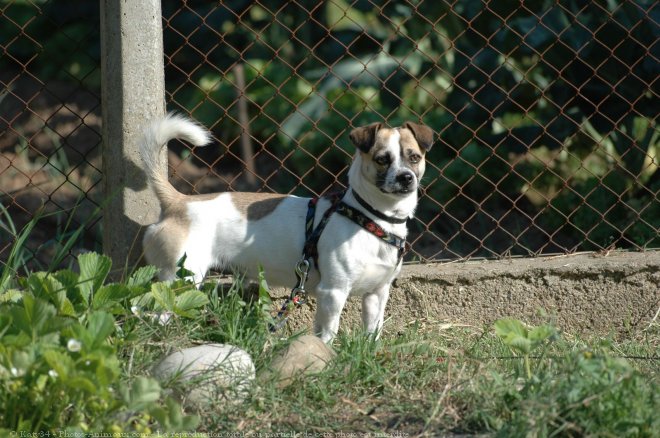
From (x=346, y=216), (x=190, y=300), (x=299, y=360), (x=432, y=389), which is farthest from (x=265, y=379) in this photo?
(x=346, y=216)

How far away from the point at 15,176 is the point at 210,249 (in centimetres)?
386

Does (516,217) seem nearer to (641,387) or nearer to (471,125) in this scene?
(471,125)

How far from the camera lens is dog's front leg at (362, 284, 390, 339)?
383 cm

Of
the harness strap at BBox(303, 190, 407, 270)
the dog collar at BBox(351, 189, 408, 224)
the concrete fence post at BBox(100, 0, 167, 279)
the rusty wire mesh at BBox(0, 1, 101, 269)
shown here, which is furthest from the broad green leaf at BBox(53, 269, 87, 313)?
the rusty wire mesh at BBox(0, 1, 101, 269)

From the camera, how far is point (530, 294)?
4160mm

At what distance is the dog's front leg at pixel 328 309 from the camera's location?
3.64 metres

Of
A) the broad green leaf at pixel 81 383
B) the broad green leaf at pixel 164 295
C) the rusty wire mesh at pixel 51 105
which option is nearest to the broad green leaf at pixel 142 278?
the broad green leaf at pixel 164 295

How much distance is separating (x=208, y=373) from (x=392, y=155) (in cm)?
123

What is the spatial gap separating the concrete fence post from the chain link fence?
0.70 ft

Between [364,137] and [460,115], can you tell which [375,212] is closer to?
[364,137]

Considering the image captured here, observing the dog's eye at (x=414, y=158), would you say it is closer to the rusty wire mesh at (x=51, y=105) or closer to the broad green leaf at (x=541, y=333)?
the broad green leaf at (x=541, y=333)

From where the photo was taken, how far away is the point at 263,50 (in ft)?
25.9

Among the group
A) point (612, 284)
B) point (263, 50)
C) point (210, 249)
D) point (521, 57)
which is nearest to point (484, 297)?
point (612, 284)

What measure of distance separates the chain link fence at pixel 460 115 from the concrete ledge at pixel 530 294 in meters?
0.21
